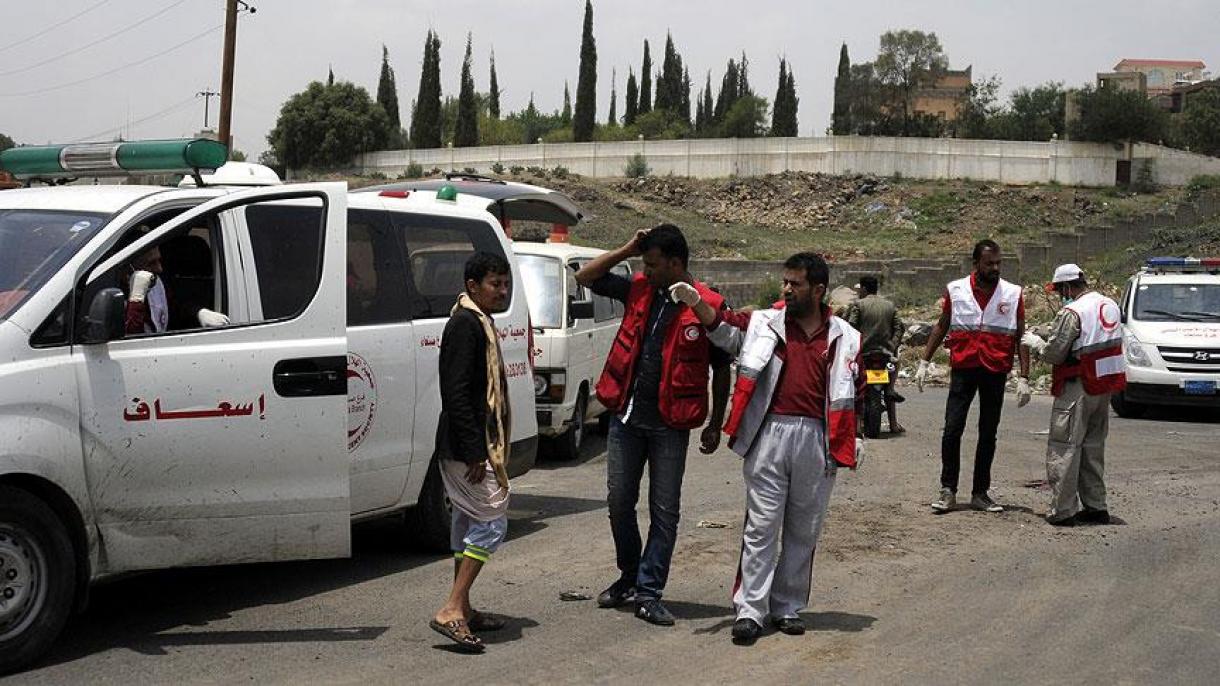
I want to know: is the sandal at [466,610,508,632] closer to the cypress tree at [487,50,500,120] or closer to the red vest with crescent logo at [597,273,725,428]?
the red vest with crescent logo at [597,273,725,428]

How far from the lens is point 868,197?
210 feet

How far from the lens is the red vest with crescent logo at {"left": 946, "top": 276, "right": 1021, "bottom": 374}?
10.4 m

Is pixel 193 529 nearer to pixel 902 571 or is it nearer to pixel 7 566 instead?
pixel 7 566

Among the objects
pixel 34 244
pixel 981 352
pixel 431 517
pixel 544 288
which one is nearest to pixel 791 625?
pixel 431 517

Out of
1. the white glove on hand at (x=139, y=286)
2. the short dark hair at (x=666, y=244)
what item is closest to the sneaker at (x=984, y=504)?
the short dark hair at (x=666, y=244)

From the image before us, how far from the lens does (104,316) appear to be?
6.35 m

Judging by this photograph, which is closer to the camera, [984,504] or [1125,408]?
[984,504]

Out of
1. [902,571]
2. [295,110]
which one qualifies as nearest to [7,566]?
[902,571]

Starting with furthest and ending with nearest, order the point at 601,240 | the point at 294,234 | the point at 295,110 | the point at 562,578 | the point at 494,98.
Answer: the point at 494,98, the point at 295,110, the point at 601,240, the point at 562,578, the point at 294,234

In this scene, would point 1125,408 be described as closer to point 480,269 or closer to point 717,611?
point 717,611

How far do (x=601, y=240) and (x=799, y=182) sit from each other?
15.7m

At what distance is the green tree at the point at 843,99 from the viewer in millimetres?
87125

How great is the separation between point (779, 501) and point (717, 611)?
37.1 inches

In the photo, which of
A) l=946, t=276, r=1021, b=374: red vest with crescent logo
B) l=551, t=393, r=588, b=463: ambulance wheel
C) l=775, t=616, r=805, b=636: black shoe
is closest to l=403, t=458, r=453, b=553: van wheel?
l=775, t=616, r=805, b=636: black shoe
